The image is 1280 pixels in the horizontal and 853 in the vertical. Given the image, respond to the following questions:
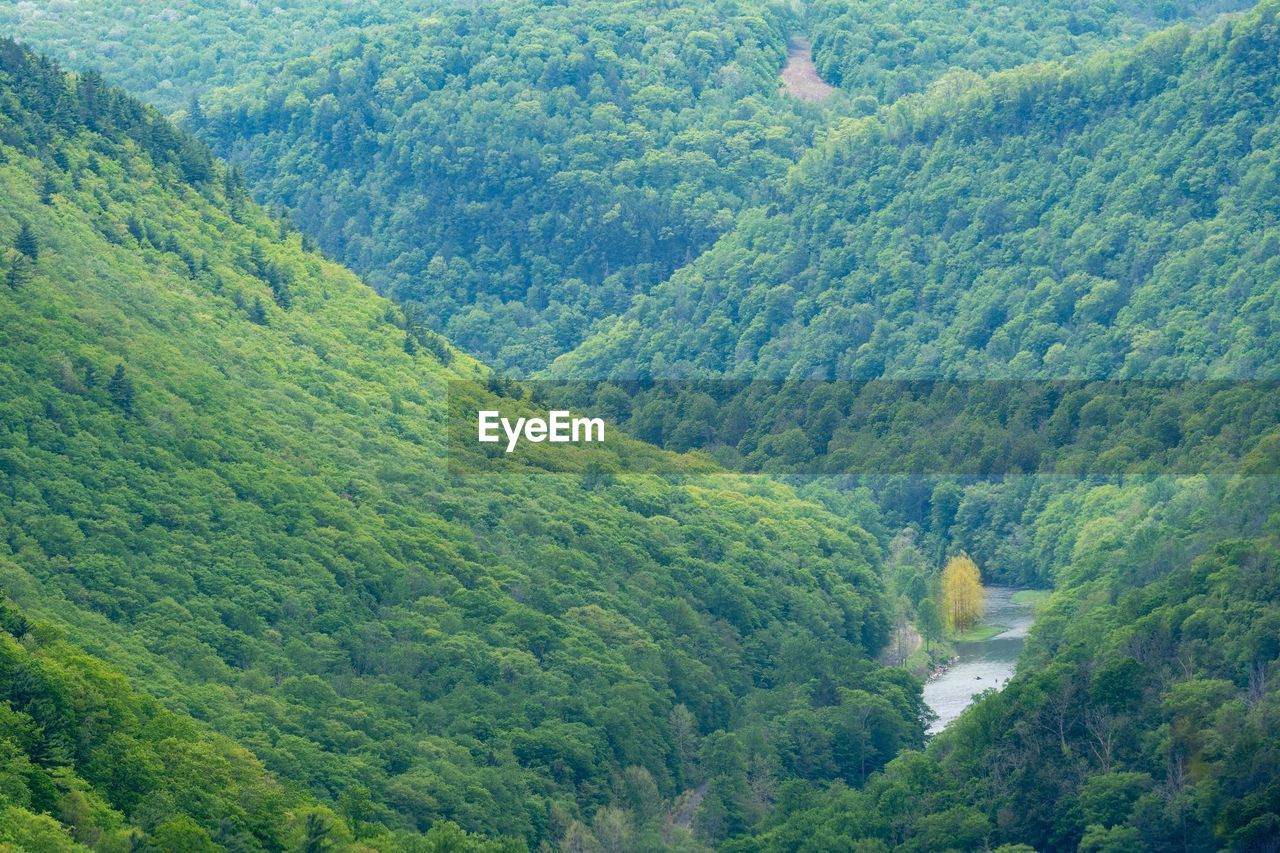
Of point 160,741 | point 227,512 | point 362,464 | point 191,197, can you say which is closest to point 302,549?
point 227,512

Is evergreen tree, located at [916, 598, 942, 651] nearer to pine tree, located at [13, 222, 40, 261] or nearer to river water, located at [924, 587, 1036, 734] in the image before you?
river water, located at [924, 587, 1036, 734]

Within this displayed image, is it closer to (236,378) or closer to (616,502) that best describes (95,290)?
(236,378)

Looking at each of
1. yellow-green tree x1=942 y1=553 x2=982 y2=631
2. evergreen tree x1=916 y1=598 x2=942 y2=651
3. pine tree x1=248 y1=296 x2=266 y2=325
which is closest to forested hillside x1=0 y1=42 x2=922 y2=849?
pine tree x1=248 y1=296 x2=266 y2=325

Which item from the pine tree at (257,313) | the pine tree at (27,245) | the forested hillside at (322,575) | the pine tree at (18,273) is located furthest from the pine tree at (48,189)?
the pine tree at (18,273)

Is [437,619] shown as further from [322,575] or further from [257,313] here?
[257,313]

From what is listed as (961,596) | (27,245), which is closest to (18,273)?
(27,245)

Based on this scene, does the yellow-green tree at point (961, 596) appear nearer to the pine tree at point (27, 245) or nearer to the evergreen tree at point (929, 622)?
the evergreen tree at point (929, 622)
